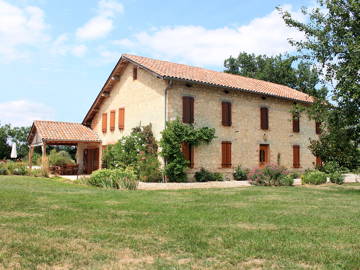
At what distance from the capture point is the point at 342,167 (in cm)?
2217

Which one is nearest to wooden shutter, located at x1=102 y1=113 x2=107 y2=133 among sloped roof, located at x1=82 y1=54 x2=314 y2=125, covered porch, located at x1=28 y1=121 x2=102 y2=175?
covered porch, located at x1=28 y1=121 x2=102 y2=175

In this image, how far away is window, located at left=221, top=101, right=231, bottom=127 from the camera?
18.9 metres

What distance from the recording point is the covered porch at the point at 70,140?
20.8 meters

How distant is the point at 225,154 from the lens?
18.8 m

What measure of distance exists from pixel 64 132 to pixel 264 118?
1205 cm

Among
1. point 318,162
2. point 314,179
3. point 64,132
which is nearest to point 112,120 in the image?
point 64,132

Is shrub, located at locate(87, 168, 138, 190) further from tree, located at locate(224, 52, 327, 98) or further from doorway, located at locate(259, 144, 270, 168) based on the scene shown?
tree, located at locate(224, 52, 327, 98)

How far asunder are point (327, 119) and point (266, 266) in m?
11.2

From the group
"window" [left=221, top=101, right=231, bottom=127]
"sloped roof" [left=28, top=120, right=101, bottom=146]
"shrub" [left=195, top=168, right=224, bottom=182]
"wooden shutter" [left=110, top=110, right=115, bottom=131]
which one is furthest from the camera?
"wooden shutter" [left=110, top=110, right=115, bottom=131]

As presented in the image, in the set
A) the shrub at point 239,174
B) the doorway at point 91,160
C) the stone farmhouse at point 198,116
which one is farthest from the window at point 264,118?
the doorway at point 91,160

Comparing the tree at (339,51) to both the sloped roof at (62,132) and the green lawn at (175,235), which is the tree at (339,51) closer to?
the green lawn at (175,235)

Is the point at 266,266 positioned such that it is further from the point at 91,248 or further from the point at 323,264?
the point at 91,248

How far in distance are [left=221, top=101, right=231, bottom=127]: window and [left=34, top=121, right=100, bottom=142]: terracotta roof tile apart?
851 cm

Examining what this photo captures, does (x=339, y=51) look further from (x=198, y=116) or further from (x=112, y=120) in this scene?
(x=112, y=120)
